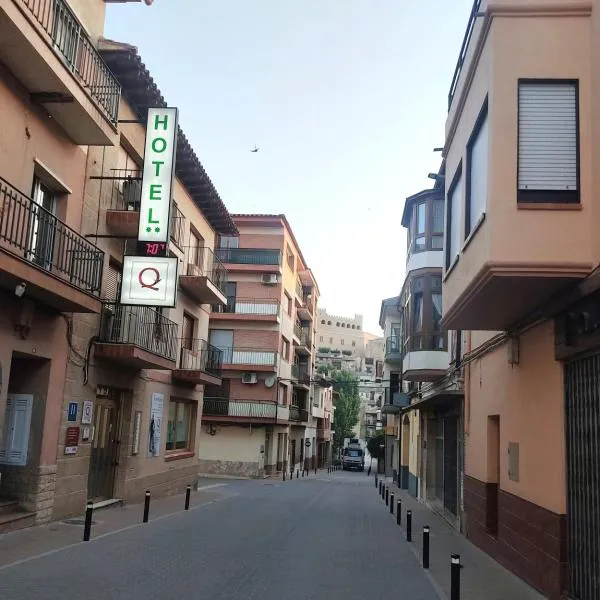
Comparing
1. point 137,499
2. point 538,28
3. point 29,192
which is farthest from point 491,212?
point 137,499

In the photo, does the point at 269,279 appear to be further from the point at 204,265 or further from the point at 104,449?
the point at 104,449

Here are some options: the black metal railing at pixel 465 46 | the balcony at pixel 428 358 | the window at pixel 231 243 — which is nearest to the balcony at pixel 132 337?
the balcony at pixel 428 358

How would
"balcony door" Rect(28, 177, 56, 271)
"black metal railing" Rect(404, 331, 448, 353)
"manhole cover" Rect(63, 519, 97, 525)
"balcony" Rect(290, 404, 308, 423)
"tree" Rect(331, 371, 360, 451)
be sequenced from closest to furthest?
"balcony door" Rect(28, 177, 56, 271), "manhole cover" Rect(63, 519, 97, 525), "black metal railing" Rect(404, 331, 448, 353), "balcony" Rect(290, 404, 308, 423), "tree" Rect(331, 371, 360, 451)

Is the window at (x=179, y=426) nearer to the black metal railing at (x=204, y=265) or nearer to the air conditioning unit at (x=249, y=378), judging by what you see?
the black metal railing at (x=204, y=265)

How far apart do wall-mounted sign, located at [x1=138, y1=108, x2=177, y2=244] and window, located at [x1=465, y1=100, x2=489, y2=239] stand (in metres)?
6.80

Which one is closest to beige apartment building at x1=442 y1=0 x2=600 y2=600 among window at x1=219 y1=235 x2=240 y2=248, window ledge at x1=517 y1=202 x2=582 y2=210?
window ledge at x1=517 y1=202 x2=582 y2=210

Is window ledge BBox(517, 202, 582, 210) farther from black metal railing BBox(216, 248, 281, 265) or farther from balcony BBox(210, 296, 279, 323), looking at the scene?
black metal railing BBox(216, 248, 281, 265)

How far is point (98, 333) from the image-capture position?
557 inches

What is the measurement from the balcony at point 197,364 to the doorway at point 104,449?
3714mm

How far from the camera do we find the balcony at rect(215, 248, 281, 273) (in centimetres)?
3919

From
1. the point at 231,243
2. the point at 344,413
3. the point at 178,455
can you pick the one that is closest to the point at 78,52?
the point at 178,455

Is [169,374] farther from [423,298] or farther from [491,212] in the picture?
[491,212]

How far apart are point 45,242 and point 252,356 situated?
27060 millimetres

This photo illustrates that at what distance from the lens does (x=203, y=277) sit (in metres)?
20.0
